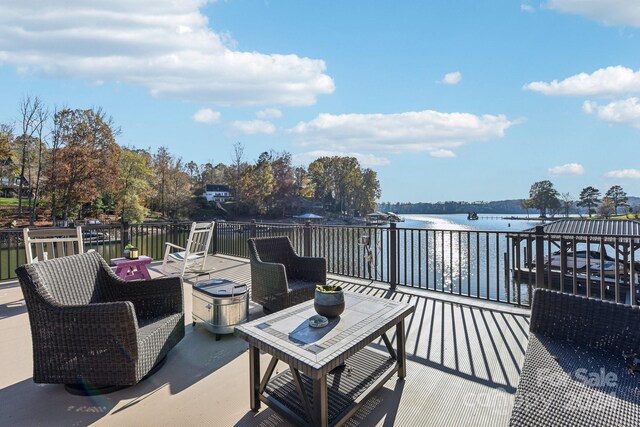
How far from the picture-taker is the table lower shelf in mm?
1753

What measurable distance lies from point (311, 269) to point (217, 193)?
48081mm

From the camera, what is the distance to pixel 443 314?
11.3ft

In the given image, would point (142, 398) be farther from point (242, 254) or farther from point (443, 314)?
point (242, 254)

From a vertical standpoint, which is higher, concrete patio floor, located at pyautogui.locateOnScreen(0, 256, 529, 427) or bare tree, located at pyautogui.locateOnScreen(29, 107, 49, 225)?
bare tree, located at pyautogui.locateOnScreen(29, 107, 49, 225)

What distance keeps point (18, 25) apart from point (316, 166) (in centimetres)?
4508

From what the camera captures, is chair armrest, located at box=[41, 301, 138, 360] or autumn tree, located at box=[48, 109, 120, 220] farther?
autumn tree, located at box=[48, 109, 120, 220]

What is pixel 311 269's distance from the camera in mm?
3771

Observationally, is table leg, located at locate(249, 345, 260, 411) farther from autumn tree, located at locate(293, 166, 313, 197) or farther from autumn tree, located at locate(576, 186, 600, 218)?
autumn tree, located at locate(576, 186, 600, 218)

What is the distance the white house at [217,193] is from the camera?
156 feet

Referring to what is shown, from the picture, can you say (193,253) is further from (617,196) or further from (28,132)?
(617,196)

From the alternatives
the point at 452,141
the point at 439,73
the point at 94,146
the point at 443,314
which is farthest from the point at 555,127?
the point at 94,146

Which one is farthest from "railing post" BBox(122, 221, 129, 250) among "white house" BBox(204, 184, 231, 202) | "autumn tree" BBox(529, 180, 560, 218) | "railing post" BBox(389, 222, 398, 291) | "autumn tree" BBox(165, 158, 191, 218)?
"autumn tree" BBox(529, 180, 560, 218)

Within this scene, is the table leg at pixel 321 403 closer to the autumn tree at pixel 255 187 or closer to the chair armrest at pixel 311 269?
the chair armrest at pixel 311 269

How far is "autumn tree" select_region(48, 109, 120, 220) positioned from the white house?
25.7m
